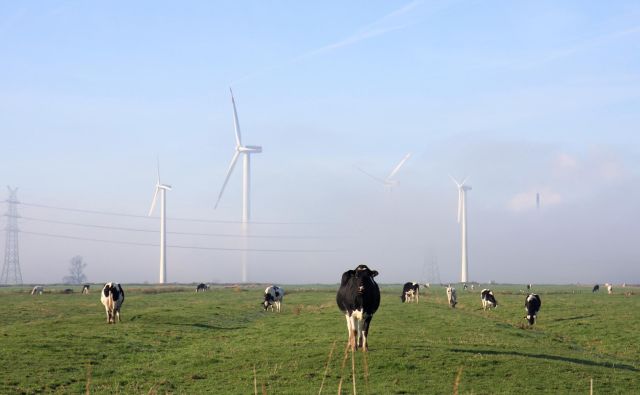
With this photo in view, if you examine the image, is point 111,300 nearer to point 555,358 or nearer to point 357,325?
point 357,325

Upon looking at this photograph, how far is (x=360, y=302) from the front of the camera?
74.2 ft

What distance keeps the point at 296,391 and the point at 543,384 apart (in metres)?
6.54

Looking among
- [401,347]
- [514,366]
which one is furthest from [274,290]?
[514,366]

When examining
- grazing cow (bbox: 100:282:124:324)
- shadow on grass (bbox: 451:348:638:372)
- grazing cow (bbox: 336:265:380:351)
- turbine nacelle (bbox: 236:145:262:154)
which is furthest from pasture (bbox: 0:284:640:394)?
turbine nacelle (bbox: 236:145:262:154)

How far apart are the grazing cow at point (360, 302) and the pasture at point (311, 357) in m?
0.77

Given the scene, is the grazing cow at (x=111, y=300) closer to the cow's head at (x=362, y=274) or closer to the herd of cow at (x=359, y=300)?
the herd of cow at (x=359, y=300)

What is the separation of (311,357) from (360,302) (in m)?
2.25

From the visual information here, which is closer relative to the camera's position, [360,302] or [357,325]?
[360,302]

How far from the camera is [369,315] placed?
2317 centimetres

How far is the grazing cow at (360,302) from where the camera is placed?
2267 centimetres

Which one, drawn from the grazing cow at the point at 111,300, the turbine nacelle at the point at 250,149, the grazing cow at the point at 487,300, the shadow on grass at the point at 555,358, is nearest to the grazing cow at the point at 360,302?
the shadow on grass at the point at 555,358

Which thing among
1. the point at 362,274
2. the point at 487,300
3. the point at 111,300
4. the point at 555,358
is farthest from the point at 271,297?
the point at 555,358

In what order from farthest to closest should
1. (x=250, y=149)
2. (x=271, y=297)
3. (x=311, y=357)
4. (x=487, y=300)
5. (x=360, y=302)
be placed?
(x=250, y=149) < (x=487, y=300) < (x=271, y=297) < (x=360, y=302) < (x=311, y=357)

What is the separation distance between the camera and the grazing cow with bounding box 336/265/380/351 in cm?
2267
